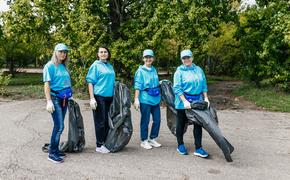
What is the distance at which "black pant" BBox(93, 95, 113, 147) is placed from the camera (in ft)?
18.5

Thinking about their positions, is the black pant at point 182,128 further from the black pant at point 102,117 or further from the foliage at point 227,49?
the foliage at point 227,49

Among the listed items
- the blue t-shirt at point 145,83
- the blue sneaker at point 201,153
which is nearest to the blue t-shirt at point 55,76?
the blue t-shirt at point 145,83

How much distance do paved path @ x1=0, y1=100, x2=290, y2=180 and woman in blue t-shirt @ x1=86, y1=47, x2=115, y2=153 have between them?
0.43 meters

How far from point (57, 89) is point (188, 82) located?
188 centimetres

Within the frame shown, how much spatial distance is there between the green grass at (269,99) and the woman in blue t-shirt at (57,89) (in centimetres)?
758

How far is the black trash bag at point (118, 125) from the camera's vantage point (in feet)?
18.7

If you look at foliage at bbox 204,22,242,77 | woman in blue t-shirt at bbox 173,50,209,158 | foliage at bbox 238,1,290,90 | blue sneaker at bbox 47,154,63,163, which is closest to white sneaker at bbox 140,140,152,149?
woman in blue t-shirt at bbox 173,50,209,158

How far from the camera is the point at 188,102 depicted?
539 cm

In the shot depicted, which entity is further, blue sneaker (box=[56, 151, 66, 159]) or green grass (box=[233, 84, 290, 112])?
green grass (box=[233, 84, 290, 112])

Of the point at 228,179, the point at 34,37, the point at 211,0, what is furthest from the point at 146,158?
the point at 34,37

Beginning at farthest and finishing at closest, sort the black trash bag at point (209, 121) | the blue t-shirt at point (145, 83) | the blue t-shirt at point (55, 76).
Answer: the blue t-shirt at point (145, 83)
the black trash bag at point (209, 121)
the blue t-shirt at point (55, 76)

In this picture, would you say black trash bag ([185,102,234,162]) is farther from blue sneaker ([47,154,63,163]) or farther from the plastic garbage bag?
blue sneaker ([47,154,63,163])

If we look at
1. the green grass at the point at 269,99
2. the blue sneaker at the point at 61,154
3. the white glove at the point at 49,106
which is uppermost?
the white glove at the point at 49,106

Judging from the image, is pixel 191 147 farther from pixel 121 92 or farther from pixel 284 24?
pixel 284 24
